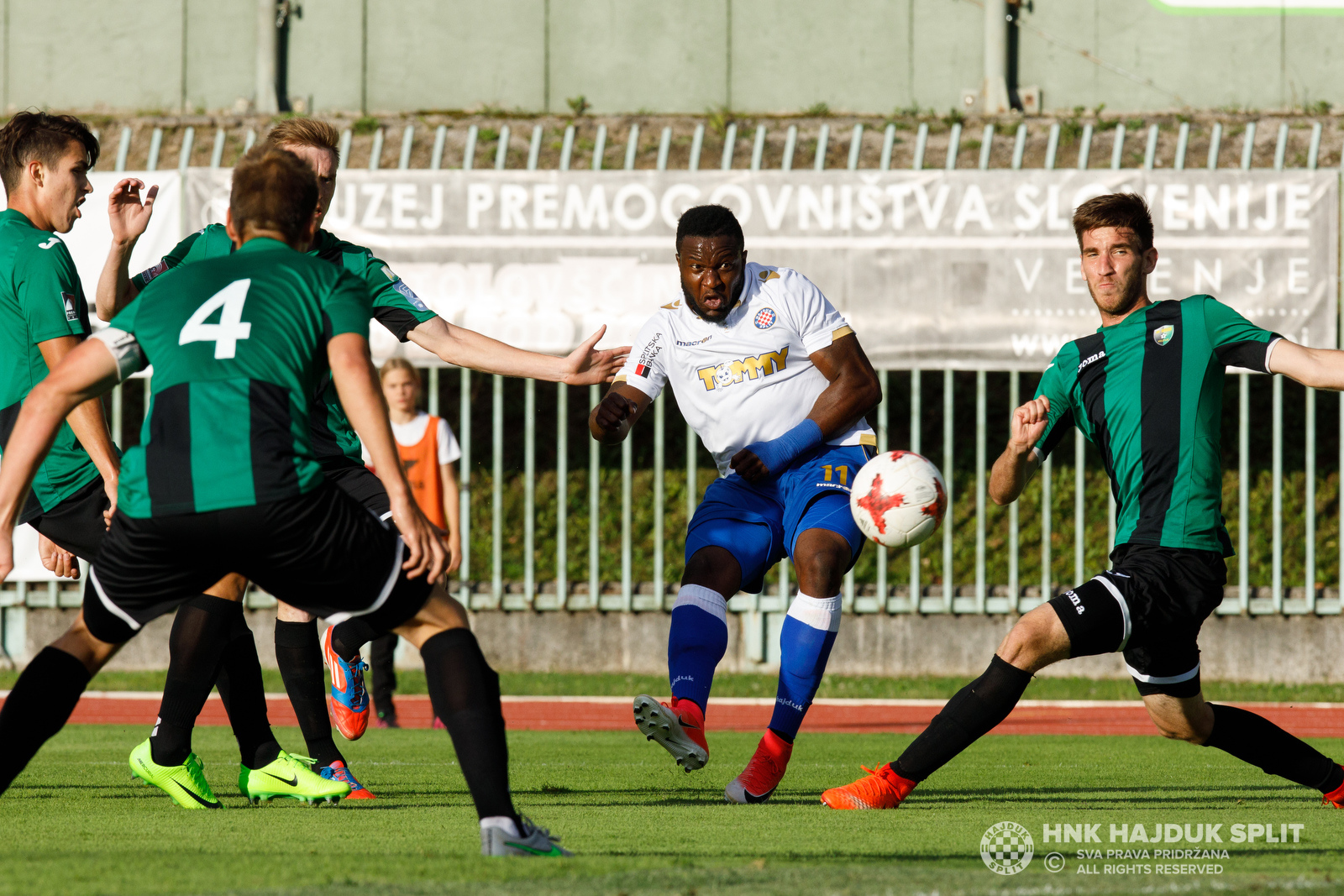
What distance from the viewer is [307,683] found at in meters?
5.70

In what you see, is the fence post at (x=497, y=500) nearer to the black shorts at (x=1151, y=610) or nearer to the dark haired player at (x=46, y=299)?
the dark haired player at (x=46, y=299)

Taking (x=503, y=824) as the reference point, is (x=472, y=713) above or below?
above

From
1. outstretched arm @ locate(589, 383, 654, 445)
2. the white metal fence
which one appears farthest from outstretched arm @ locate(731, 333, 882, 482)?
the white metal fence

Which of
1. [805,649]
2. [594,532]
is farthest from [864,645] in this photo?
[805,649]

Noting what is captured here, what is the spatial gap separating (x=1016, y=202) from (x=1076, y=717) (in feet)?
13.7

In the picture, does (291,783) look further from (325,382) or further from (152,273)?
(152,273)

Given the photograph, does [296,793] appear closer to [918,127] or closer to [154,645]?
[154,645]

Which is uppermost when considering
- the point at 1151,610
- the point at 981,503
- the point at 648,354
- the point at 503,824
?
the point at 648,354

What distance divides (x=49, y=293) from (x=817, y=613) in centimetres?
297

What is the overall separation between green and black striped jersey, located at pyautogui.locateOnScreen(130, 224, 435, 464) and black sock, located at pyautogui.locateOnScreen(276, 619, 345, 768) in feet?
2.18

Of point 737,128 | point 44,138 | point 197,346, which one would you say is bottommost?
point 197,346

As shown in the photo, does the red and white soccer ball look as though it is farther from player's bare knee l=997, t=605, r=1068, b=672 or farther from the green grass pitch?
the green grass pitch

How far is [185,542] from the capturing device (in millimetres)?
3699

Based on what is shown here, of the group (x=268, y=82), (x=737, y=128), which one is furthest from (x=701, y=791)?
(x=268, y=82)
